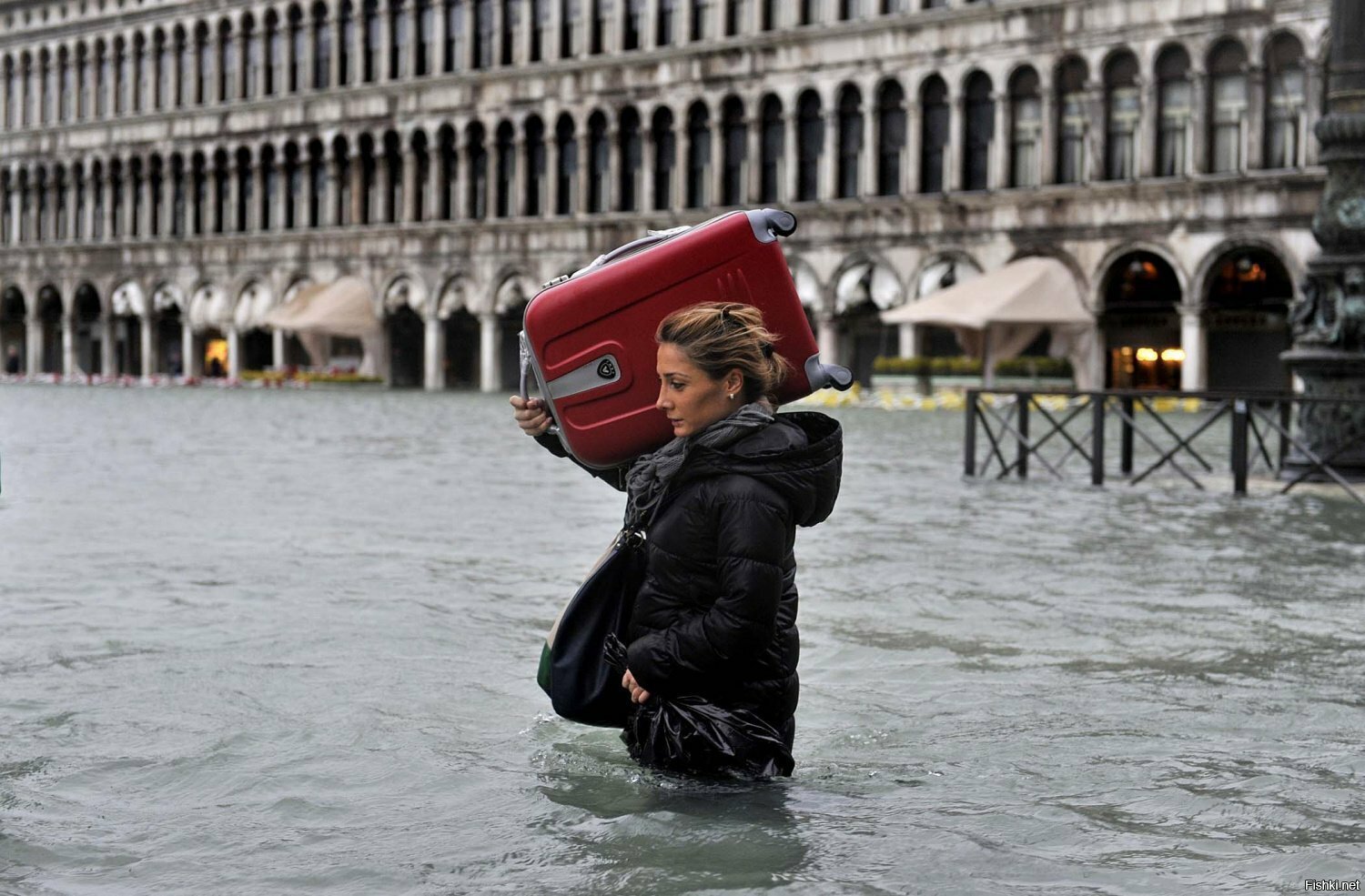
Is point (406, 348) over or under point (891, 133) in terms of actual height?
under

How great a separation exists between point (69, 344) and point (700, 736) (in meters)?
63.5

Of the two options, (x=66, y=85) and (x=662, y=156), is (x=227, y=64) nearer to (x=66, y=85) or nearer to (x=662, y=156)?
(x=66, y=85)

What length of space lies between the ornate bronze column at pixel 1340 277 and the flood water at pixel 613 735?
2420mm

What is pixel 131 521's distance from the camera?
40.1 ft

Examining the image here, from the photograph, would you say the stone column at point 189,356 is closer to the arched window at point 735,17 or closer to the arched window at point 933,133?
the arched window at point 735,17

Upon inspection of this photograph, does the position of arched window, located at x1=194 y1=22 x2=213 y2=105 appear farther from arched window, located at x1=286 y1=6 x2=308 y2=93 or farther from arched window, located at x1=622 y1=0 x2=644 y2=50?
arched window, located at x1=622 y1=0 x2=644 y2=50

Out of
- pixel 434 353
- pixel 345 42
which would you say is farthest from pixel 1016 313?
pixel 345 42

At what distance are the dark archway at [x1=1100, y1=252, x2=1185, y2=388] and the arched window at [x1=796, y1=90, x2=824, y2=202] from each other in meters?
8.49

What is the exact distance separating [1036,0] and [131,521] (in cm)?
3225

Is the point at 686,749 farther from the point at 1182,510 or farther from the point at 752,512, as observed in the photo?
the point at 1182,510

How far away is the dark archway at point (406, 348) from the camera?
5638 centimetres

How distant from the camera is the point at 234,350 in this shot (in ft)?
193

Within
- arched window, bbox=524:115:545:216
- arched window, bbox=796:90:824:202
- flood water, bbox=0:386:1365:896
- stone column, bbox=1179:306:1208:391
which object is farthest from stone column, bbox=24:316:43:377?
flood water, bbox=0:386:1365:896

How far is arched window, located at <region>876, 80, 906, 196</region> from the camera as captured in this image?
144ft
